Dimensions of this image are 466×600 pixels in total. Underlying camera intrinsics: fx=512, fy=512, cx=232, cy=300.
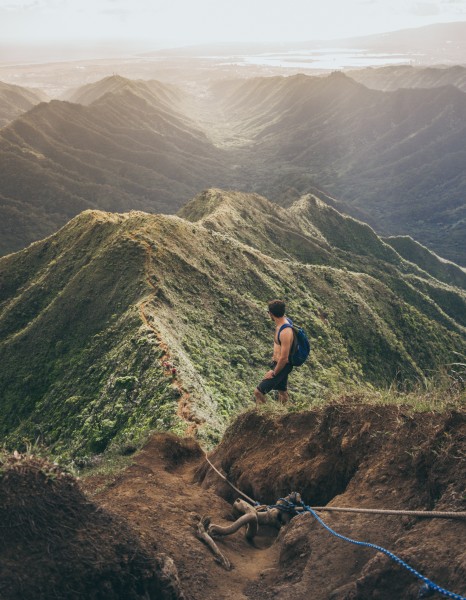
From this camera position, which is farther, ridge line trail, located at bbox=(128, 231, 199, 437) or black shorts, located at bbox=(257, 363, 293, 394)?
ridge line trail, located at bbox=(128, 231, 199, 437)

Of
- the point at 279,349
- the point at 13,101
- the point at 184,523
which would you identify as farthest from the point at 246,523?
the point at 13,101

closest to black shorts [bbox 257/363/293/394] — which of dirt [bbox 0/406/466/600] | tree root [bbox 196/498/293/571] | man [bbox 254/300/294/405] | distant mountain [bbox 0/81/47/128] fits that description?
man [bbox 254/300/294/405]

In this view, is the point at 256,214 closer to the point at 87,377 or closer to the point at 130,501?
the point at 87,377

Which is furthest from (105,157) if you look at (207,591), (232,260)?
(207,591)

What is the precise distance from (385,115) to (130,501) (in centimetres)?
14156

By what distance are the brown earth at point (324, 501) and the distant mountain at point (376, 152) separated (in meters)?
80.3

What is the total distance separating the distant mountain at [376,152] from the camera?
9682cm

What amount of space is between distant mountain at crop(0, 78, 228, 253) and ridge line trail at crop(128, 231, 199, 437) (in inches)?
1732

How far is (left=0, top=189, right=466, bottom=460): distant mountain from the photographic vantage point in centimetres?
1650

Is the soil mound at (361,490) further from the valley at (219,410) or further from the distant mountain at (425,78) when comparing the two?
the distant mountain at (425,78)

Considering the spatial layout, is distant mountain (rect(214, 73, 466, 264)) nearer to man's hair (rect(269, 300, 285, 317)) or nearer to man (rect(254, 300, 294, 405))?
man (rect(254, 300, 294, 405))

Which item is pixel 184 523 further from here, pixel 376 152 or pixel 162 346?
pixel 376 152

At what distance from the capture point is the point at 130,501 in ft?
23.2

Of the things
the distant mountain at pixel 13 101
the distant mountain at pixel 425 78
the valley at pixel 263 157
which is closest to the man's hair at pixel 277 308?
the valley at pixel 263 157
